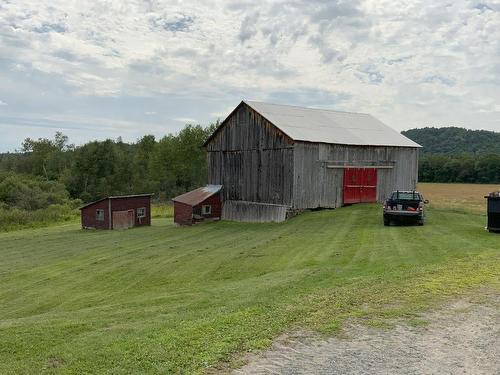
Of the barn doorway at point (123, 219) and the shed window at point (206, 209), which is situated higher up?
the shed window at point (206, 209)

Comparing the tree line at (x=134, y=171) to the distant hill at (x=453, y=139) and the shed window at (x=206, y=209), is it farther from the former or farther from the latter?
the distant hill at (x=453, y=139)

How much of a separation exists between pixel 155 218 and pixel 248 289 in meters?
41.1

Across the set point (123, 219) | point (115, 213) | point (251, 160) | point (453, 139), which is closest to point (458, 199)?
point (251, 160)

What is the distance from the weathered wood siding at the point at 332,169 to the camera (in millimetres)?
34638

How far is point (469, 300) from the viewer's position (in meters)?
10.3

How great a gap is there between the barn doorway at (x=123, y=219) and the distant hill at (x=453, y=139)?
298ft

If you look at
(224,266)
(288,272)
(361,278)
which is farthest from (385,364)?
(224,266)

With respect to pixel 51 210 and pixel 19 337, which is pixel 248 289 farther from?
pixel 51 210

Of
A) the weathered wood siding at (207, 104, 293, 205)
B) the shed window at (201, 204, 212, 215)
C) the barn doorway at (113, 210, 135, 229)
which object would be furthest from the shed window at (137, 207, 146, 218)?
the shed window at (201, 204, 212, 215)

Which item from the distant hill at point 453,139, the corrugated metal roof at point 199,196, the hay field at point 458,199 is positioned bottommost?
the hay field at point 458,199

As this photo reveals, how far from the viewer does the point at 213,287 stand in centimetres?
1411

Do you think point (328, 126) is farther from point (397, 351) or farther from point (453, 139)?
point (453, 139)

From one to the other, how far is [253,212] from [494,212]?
19329mm

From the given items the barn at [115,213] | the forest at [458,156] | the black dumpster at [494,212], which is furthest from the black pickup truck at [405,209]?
the forest at [458,156]
